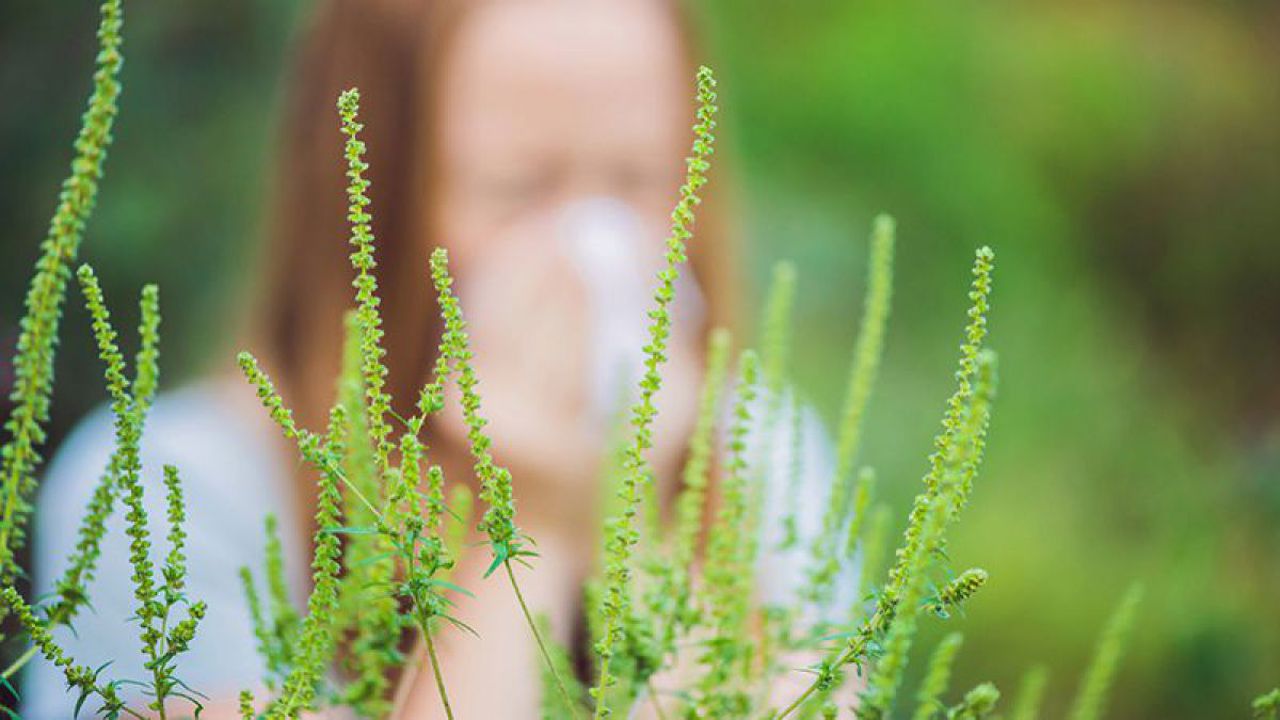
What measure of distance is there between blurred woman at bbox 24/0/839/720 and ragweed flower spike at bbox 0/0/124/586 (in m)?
0.61

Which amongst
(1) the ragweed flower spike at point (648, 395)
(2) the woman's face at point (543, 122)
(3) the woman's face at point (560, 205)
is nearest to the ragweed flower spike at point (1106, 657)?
(1) the ragweed flower spike at point (648, 395)

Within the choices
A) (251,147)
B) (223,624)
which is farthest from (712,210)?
(251,147)

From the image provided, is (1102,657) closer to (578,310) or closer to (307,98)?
(578,310)

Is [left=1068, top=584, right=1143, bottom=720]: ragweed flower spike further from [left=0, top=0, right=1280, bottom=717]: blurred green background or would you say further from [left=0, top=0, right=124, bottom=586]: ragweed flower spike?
[left=0, top=0, right=1280, bottom=717]: blurred green background

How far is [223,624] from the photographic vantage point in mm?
1356

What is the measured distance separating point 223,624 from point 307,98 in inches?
32.2

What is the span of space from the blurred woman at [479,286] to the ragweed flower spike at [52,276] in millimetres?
614

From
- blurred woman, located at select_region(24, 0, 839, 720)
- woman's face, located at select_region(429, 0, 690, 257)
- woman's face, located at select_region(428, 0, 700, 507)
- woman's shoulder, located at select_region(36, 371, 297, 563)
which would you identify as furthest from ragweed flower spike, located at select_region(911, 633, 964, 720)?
woman's shoulder, located at select_region(36, 371, 297, 563)

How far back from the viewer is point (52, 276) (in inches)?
13.3

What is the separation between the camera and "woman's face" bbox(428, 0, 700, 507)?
1289mm

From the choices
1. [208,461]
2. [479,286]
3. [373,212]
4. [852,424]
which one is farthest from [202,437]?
[852,424]

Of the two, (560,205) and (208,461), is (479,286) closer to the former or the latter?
(560,205)

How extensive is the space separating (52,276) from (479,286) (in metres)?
1.01

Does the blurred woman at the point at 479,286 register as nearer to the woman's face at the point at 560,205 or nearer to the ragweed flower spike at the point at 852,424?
the woman's face at the point at 560,205
